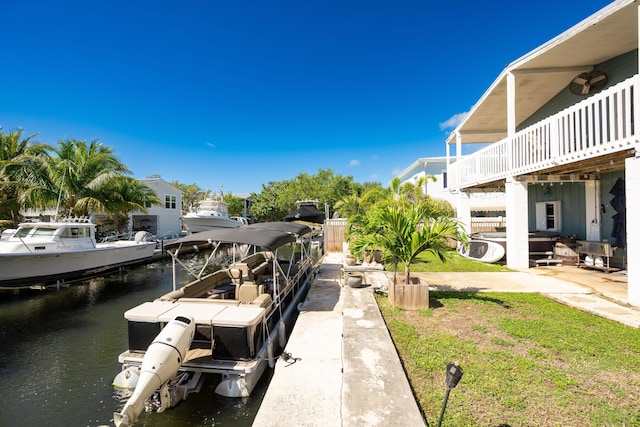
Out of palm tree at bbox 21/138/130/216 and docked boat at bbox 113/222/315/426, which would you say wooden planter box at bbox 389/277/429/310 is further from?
palm tree at bbox 21/138/130/216

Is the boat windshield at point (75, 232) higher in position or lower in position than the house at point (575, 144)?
lower

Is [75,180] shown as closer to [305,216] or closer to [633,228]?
[305,216]

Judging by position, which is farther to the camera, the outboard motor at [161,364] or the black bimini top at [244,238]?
the black bimini top at [244,238]

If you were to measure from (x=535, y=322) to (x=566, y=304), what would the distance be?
1.71m

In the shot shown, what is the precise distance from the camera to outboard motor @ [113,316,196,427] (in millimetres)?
3003

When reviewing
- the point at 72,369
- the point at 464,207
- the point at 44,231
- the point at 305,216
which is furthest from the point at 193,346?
the point at 464,207

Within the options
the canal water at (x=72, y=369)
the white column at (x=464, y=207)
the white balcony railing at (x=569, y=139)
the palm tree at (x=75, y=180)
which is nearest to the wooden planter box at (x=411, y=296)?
the canal water at (x=72, y=369)

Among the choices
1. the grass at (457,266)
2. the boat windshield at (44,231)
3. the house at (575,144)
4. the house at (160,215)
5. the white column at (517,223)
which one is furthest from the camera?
the house at (160,215)

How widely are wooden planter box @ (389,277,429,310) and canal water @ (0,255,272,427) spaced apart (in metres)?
2.93

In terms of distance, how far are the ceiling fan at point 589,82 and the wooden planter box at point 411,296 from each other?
31.5 feet

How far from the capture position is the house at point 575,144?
6.37 meters

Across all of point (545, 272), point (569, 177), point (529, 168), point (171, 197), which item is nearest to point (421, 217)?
point (529, 168)

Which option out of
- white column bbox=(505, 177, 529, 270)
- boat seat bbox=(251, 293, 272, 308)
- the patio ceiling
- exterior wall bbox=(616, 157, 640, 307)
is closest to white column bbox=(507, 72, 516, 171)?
the patio ceiling

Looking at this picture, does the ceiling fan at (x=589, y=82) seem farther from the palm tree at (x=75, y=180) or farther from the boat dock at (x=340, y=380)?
the palm tree at (x=75, y=180)
